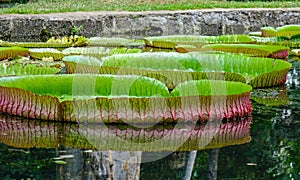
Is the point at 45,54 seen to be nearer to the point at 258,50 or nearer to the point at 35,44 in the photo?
the point at 35,44

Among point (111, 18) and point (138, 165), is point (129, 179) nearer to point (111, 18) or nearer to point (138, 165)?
point (138, 165)

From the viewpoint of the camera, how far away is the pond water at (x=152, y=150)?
101 inches

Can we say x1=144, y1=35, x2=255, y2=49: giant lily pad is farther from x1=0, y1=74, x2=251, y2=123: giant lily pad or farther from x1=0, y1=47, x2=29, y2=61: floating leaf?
x1=0, y1=74, x2=251, y2=123: giant lily pad

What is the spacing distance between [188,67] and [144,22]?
511 cm

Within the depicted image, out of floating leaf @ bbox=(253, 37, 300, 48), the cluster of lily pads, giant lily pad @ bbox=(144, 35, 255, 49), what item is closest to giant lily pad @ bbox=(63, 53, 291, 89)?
the cluster of lily pads

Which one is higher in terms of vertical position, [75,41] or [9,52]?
[9,52]

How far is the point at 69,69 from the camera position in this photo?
14.9ft


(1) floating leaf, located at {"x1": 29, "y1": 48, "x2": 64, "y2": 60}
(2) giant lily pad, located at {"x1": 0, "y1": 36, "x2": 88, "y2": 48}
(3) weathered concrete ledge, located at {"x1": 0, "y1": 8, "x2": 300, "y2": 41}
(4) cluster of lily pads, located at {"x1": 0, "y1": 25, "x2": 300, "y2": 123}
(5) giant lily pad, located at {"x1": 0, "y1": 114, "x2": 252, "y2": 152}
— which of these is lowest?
(3) weathered concrete ledge, located at {"x1": 0, "y1": 8, "x2": 300, "y2": 41}

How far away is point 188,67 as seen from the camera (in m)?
4.53

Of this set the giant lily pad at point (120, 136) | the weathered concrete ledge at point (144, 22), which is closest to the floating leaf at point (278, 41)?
the weathered concrete ledge at point (144, 22)

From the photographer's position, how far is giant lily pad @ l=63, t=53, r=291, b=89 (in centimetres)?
429

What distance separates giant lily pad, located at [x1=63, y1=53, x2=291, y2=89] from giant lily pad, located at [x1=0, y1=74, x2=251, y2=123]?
724 mm

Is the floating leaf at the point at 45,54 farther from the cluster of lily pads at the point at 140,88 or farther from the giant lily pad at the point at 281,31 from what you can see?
the giant lily pad at the point at 281,31

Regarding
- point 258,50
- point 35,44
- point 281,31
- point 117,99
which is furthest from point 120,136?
point 281,31
